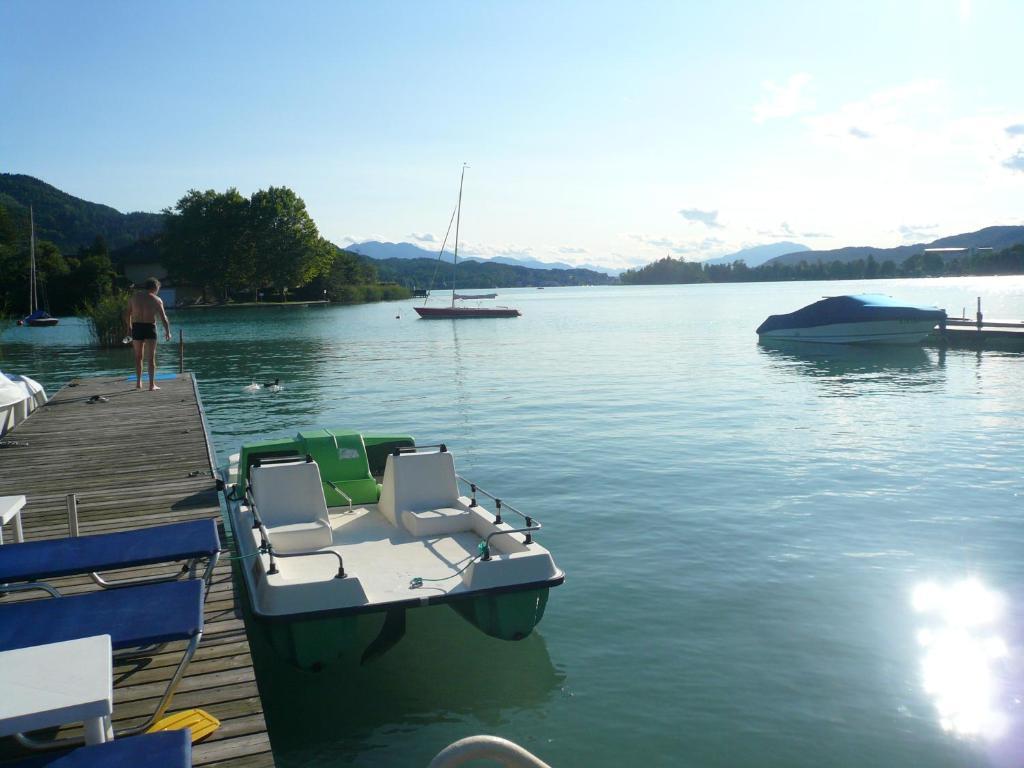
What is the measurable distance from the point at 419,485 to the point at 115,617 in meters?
4.33

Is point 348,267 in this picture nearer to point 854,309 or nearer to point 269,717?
point 854,309

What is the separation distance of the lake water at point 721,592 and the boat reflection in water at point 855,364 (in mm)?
3275

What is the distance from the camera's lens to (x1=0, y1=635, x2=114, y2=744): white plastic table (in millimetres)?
3129

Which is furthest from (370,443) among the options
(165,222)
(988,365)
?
(165,222)

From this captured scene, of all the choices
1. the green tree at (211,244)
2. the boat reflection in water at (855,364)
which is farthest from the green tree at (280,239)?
the boat reflection in water at (855,364)

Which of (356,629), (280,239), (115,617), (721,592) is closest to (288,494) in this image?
(356,629)

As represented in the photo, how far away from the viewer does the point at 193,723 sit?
4.56m

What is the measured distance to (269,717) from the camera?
21.6ft

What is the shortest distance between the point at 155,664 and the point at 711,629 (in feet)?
16.8

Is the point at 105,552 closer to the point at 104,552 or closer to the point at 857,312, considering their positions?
the point at 104,552

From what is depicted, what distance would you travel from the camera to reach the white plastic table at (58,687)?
3129 mm

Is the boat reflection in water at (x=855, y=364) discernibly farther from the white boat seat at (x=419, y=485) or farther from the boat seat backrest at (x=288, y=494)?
the boat seat backrest at (x=288, y=494)

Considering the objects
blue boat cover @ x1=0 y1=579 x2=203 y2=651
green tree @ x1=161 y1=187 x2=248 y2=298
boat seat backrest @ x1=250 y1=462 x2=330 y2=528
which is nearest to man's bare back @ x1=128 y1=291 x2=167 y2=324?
boat seat backrest @ x1=250 y1=462 x2=330 y2=528

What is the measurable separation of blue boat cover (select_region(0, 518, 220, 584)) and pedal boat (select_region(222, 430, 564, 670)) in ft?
2.24
